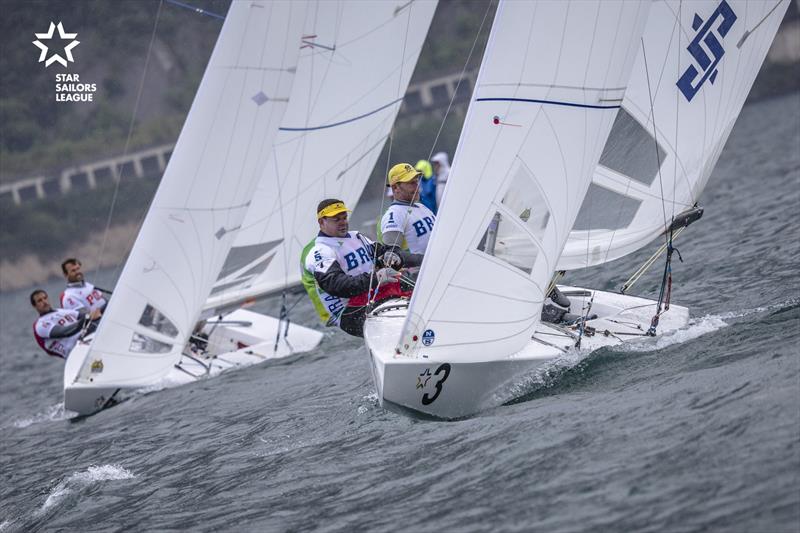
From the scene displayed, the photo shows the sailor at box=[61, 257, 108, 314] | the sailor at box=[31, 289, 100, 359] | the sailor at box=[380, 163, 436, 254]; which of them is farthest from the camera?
the sailor at box=[61, 257, 108, 314]

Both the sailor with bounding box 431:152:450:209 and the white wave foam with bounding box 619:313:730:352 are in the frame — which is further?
the sailor with bounding box 431:152:450:209

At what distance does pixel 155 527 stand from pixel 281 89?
546 centimetres

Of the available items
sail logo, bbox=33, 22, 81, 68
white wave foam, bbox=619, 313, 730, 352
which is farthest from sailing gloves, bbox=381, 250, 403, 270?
sail logo, bbox=33, 22, 81, 68

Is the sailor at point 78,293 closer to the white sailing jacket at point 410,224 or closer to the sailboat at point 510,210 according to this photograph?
the white sailing jacket at point 410,224

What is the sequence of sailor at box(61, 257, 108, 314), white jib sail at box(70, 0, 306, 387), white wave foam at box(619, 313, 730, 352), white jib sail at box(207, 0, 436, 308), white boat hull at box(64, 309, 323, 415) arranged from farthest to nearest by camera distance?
1. sailor at box(61, 257, 108, 314)
2. white jib sail at box(207, 0, 436, 308)
3. white boat hull at box(64, 309, 323, 415)
4. white jib sail at box(70, 0, 306, 387)
5. white wave foam at box(619, 313, 730, 352)

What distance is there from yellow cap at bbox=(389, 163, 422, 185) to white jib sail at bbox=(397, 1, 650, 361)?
125 cm

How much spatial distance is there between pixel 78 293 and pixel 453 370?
250 inches

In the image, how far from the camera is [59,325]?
11.0 m

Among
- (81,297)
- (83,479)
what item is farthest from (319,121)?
(83,479)

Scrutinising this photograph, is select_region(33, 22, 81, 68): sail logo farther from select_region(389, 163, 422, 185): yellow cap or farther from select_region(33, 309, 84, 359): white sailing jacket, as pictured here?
select_region(389, 163, 422, 185): yellow cap

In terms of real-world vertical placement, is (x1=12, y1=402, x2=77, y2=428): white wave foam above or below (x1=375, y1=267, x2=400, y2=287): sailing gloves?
below

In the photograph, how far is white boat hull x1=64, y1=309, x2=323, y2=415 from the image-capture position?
9.86 m

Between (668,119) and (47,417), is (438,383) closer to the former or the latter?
(668,119)

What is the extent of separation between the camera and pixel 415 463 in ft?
18.1
